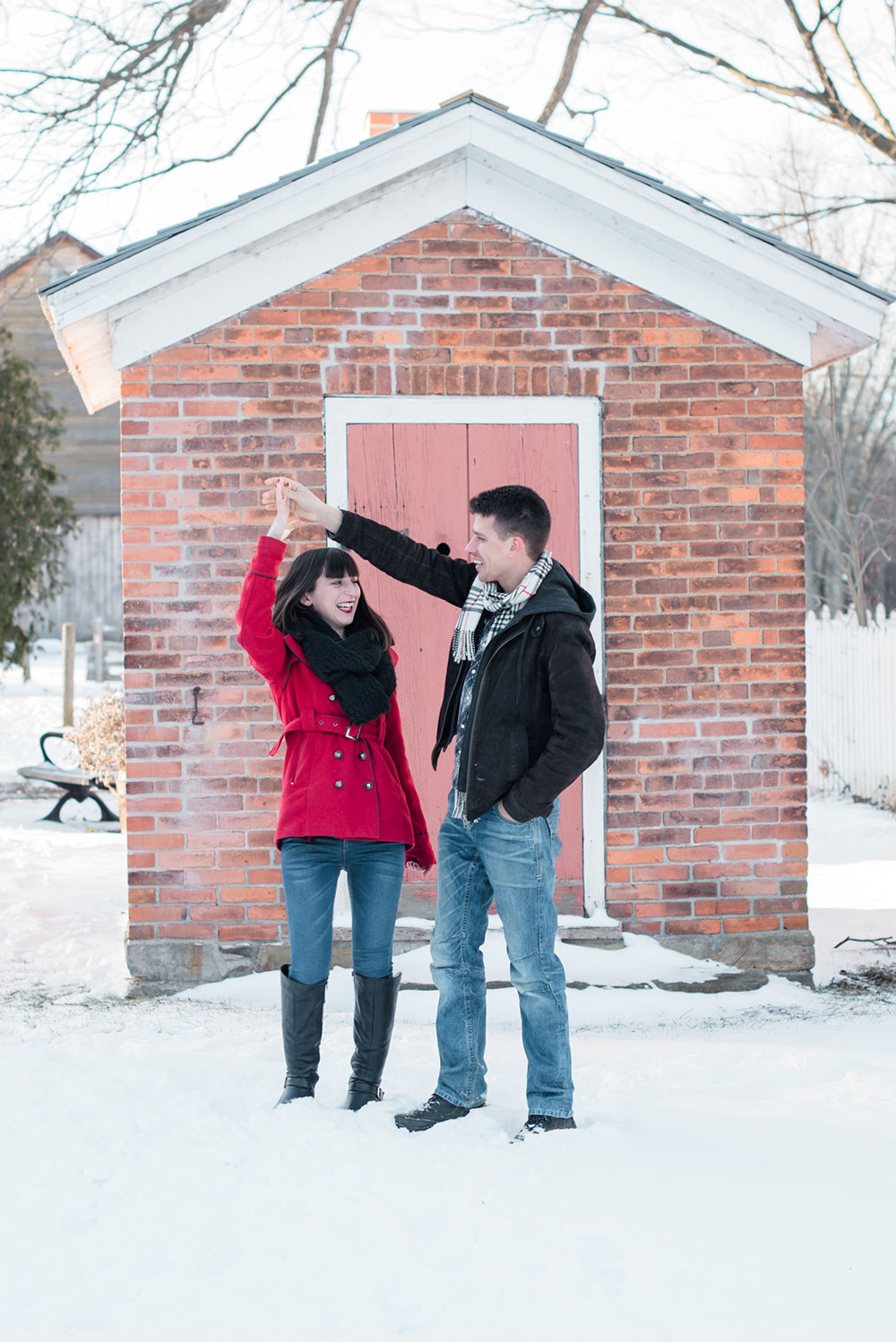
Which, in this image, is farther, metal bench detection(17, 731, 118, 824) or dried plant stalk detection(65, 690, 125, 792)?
metal bench detection(17, 731, 118, 824)

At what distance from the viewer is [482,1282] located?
103 inches

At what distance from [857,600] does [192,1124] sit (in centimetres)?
1499

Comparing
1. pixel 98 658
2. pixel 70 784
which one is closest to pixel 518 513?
pixel 70 784

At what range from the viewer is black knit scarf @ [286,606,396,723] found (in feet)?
11.6

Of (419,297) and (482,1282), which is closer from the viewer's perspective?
(482,1282)

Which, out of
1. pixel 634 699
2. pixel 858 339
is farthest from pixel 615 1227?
pixel 858 339

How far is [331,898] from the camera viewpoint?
3617 mm

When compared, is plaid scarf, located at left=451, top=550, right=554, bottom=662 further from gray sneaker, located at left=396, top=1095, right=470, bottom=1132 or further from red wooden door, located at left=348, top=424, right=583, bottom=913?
red wooden door, located at left=348, top=424, right=583, bottom=913

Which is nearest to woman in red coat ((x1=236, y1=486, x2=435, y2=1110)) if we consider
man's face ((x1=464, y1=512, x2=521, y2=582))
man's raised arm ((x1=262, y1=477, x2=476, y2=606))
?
man's raised arm ((x1=262, y1=477, x2=476, y2=606))

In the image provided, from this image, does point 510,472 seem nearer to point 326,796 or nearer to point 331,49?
point 326,796

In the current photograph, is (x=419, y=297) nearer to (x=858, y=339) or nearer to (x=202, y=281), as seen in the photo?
(x=202, y=281)

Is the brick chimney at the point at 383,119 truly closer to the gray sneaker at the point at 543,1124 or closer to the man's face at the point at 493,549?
the man's face at the point at 493,549

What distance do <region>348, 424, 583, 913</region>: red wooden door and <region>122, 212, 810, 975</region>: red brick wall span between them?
0.19m

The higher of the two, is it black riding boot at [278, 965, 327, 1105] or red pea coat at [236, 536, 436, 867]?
red pea coat at [236, 536, 436, 867]
